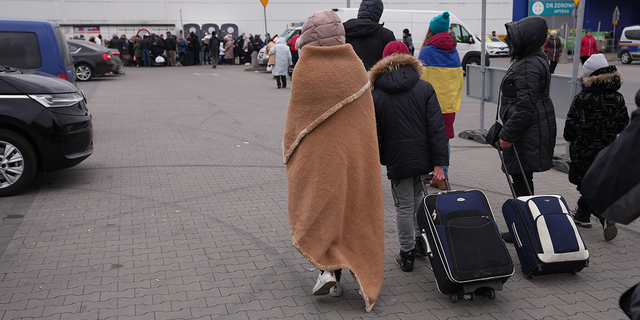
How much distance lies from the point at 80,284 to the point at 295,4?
115ft

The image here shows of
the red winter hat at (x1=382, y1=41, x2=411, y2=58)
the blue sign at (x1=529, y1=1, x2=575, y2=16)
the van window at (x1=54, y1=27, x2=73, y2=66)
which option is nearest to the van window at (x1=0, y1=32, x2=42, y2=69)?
the van window at (x1=54, y1=27, x2=73, y2=66)

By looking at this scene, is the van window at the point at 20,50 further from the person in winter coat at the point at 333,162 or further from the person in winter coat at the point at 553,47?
the person in winter coat at the point at 553,47

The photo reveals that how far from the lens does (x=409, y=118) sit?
398 cm

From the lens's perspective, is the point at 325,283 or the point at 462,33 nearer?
the point at 325,283

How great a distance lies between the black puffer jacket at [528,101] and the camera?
4512 millimetres

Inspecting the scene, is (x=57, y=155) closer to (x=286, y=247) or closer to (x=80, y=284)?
(x=80, y=284)

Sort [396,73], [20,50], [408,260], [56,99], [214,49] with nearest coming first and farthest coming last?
[396,73] < [408,260] < [56,99] < [20,50] < [214,49]

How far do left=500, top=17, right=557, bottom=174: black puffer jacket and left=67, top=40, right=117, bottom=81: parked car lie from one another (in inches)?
777

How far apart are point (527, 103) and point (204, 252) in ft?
9.55

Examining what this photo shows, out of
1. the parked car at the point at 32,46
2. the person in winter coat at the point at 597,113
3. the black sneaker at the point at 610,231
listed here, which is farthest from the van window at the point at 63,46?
the black sneaker at the point at 610,231

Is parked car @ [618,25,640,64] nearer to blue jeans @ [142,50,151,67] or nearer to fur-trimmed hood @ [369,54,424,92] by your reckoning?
blue jeans @ [142,50,151,67]

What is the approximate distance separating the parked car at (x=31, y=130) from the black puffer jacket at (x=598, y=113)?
549 cm

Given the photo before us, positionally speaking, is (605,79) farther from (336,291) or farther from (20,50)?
(20,50)

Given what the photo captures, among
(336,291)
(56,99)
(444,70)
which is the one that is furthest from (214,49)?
(336,291)
